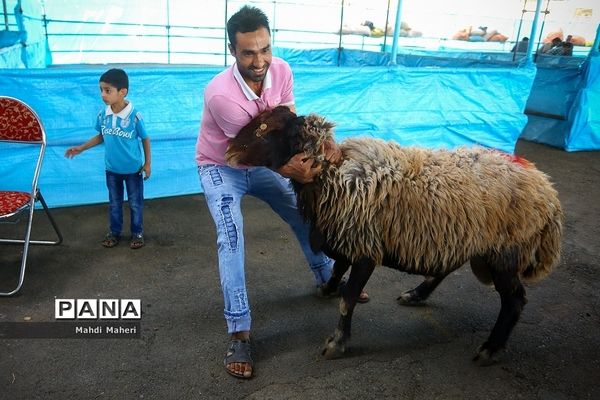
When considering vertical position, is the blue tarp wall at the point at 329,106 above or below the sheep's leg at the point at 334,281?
above

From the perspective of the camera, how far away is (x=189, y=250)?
3.98 metres

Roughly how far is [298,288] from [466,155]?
1.64 metres

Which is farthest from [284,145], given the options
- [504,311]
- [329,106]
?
[329,106]

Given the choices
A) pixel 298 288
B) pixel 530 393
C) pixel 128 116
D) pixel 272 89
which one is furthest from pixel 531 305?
pixel 128 116

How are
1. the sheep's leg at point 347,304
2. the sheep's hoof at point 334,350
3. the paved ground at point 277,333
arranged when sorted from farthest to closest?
the sheep's hoof at point 334,350, the sheep's leg at point 347,304, the paved ground at point 277,333

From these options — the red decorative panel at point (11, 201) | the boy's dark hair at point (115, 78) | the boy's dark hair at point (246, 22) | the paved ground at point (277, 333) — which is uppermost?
the boy's dark hair at point (246, 22)

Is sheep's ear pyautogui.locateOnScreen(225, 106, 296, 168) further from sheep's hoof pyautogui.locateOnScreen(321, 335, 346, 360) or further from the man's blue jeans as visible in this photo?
the man's blue jeans

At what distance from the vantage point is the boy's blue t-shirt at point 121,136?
3.78 metres

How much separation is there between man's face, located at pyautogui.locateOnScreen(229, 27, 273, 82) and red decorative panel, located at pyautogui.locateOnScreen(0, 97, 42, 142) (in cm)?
205

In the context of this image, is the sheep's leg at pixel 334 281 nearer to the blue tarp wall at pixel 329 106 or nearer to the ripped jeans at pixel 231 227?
the ripped jeans at pixel 231 227

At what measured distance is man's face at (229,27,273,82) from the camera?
7.61 ft

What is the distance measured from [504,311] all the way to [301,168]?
1.55 metres

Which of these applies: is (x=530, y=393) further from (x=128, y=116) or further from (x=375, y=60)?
(x=375, y=60)

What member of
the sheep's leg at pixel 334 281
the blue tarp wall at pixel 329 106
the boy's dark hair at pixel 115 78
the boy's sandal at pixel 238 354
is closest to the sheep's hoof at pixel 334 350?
the boy's sandal at pixel 238 354
